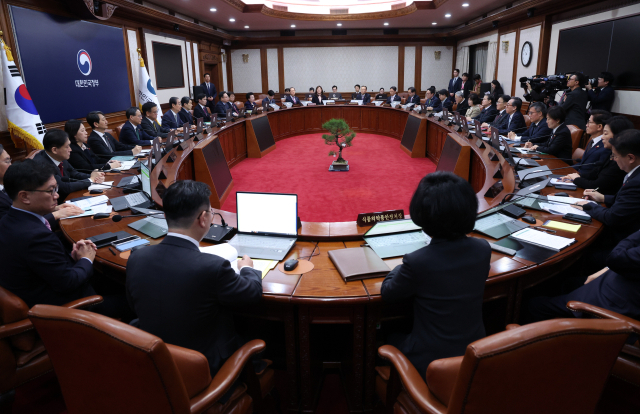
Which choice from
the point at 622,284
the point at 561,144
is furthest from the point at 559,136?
the point at 622,284

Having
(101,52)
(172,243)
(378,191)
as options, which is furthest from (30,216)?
(101,52)

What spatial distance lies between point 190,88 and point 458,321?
10175mm

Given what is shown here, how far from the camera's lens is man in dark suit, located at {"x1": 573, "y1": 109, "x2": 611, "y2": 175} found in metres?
3.11

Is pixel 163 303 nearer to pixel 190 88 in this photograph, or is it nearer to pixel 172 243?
pixel 172 243

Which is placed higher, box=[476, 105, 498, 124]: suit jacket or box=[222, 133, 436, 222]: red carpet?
box=[476, 105, 498, 124]: suit jacket

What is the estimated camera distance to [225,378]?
1.22 metres

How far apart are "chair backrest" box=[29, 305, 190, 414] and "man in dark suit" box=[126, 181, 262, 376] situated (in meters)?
0.25

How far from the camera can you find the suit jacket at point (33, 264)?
165 cm

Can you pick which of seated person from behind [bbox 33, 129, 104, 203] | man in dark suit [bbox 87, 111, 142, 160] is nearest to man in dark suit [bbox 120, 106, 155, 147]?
man in dark suit [bbox 87, 111, 142, 160]

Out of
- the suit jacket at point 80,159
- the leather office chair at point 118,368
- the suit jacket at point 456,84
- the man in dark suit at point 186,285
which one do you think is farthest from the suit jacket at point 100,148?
the suit jacket at point 456,84

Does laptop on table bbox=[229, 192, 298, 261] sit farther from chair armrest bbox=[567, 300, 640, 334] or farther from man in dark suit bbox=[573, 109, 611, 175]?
man in dark suit bbox=[573, 109, 611, 175]

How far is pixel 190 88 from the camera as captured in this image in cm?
1012

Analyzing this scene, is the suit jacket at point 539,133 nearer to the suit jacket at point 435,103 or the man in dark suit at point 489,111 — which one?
the man in dark suit at point 489,111

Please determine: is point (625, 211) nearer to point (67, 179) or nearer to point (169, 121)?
point (67, 179)
